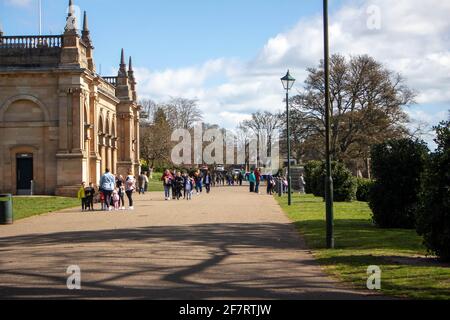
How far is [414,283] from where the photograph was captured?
31.4 ft

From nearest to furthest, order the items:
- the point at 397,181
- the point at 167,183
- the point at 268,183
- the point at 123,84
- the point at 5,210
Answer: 1. the point at 397,181
2. the point at 5,210
3. the point at 167,183
4. the point at 268,183
5. the point at 123,84

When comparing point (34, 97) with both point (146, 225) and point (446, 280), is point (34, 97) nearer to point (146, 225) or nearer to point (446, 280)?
point (146, 225)

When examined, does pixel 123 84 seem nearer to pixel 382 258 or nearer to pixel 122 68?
pixel 122 68

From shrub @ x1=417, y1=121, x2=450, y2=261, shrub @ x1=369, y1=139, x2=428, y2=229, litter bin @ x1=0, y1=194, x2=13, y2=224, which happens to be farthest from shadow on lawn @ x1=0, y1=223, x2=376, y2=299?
litter bin @ x1=0, y1=194, x2=13, y2=224

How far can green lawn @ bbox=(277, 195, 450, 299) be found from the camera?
933cm

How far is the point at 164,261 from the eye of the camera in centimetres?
1208

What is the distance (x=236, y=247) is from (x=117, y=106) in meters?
50.5

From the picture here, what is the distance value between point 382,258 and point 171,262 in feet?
12.8

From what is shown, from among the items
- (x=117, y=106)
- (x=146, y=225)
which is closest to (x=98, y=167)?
(x=117, y=106)

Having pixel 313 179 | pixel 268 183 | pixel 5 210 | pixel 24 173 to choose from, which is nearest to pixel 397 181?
pixel 5 210

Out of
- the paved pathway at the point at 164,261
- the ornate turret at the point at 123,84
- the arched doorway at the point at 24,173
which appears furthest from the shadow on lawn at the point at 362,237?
the ornate turret at the point at 123,84

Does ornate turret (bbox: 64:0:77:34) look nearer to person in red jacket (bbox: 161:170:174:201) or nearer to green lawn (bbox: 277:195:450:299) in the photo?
person in red jacket (bbox: 161:170:174:201)

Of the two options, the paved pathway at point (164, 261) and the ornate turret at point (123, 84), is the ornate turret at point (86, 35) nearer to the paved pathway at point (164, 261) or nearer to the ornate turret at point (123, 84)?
the ornate turret at point (123, 84)

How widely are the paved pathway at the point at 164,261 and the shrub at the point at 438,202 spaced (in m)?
2.17
